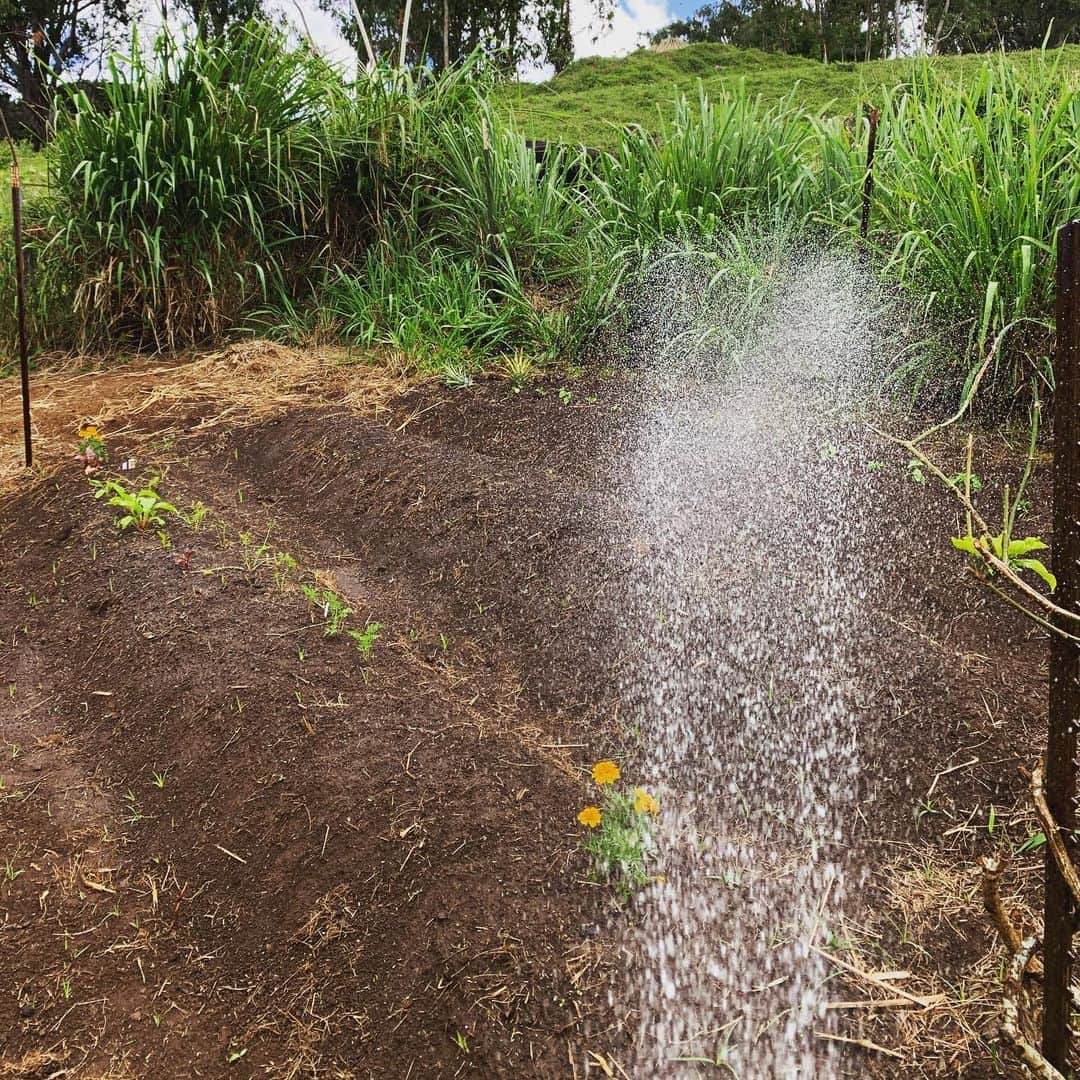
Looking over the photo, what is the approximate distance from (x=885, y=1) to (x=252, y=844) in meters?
22.5

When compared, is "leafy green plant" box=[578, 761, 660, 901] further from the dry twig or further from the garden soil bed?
the dry twig

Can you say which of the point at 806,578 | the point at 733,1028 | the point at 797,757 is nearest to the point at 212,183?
the point at 806,578

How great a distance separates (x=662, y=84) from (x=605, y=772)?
9.57 meters

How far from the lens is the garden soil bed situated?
4.97 feet

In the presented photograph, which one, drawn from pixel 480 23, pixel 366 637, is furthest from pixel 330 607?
pixel 480 23

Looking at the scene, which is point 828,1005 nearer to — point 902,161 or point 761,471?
point 761,471

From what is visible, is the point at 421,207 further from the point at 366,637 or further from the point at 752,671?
the point at 752,671

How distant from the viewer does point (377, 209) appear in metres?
4.59

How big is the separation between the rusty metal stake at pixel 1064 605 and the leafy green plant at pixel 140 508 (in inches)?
110

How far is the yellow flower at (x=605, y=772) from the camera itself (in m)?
1.87

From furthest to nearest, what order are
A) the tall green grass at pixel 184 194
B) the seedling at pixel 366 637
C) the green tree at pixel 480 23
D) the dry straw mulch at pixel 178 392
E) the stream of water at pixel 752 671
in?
the green tree at pixel 480 23, the tall green grass at pixel 184 194, the dry straw mulch at pixel 178 392, the seedling at pixel 366 637, the stream of water at pixel 752 671

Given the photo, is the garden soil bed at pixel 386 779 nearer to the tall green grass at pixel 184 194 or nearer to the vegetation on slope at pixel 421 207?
the vegetation on slope at pixel 421 207

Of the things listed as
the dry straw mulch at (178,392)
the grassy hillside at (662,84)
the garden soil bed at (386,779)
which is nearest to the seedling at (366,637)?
the garden soil bed at (386,779)

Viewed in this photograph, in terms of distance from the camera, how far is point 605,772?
1.89 m
